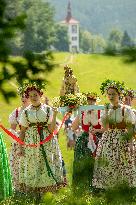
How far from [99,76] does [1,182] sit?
36.1 metres

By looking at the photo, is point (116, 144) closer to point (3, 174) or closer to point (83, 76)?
point (3, 174)

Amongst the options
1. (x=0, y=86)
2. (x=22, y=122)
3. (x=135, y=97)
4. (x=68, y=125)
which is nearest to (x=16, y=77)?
(x=0, y=86)

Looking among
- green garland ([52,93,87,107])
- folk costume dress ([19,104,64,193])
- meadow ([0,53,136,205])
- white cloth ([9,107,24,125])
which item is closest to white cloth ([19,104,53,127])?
folk costume dress ([19,104,64,193])

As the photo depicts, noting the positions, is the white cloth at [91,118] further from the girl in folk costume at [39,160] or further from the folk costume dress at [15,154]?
the folk costume dress at [15,154]

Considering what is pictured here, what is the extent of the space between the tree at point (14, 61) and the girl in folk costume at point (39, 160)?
5405 mm

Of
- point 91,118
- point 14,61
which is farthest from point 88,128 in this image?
point 14,61

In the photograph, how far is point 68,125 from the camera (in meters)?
15.2

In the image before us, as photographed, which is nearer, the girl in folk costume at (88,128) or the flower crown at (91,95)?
the girl in folk costume at (88,128)

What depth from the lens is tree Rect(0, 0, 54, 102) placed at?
235 cm

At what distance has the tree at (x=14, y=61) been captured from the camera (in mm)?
2348

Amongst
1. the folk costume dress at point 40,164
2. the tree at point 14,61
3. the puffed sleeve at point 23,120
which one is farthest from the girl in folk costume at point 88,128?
the tree at point 14,61

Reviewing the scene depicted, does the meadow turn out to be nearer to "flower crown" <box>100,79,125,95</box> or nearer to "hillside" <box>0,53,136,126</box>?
"hillside" <box>0,53,136,126</box>

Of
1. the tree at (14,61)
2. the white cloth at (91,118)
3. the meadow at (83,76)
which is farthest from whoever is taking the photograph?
the white cloth at (91,118)

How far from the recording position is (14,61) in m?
2.41
